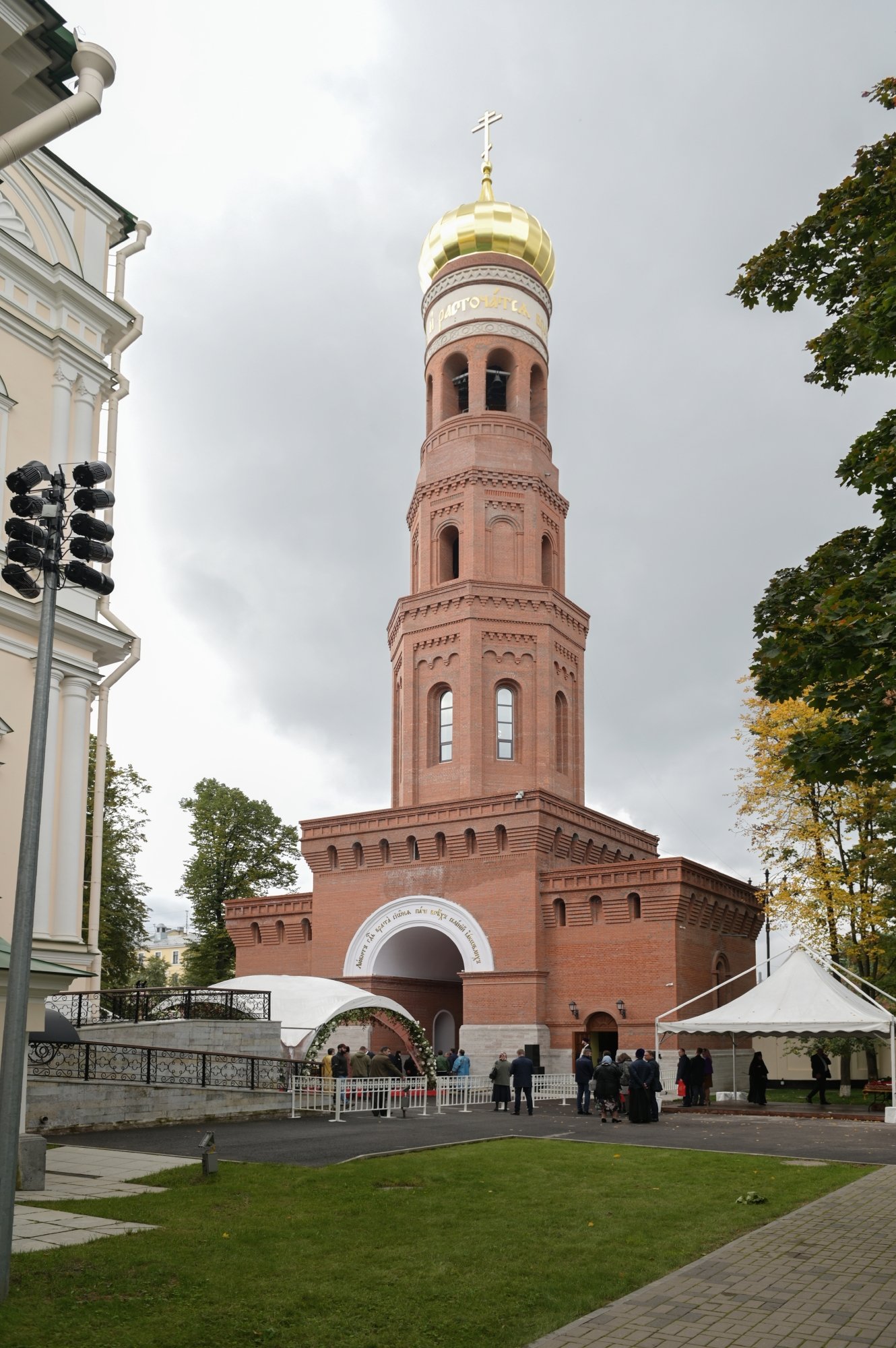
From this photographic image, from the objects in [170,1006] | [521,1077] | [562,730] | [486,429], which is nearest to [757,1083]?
[521,1077]

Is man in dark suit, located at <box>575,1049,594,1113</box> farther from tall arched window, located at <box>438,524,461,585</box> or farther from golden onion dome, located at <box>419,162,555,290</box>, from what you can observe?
golden onion dome, located at <box>419,162,555,290</box>

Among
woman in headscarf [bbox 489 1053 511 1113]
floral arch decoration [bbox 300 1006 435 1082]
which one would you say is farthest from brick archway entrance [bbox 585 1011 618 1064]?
woman in headscarf [bbox 489 1053 511 1113]

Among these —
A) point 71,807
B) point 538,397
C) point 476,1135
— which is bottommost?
point 476,1135

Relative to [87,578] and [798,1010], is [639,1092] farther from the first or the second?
[87,578]

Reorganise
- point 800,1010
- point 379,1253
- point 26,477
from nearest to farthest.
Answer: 1. point 26,477
2. point 379,1253
3. point 800,1010

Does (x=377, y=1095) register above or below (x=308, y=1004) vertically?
below

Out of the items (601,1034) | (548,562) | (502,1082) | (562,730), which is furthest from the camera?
(548,562)

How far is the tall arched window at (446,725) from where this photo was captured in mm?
38125

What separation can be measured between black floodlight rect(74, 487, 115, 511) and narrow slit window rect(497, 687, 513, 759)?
29.7 m

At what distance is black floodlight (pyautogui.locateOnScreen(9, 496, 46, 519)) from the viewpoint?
25.3ft

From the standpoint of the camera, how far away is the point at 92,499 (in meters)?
8.16

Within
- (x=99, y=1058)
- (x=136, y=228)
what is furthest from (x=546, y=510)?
(x=99, y=1058)

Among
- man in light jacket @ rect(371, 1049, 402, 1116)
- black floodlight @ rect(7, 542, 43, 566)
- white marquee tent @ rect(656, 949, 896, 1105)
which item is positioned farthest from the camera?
white marquee tent @ rect(656, 949, 896, 1105)

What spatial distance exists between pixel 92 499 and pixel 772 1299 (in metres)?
6.84
